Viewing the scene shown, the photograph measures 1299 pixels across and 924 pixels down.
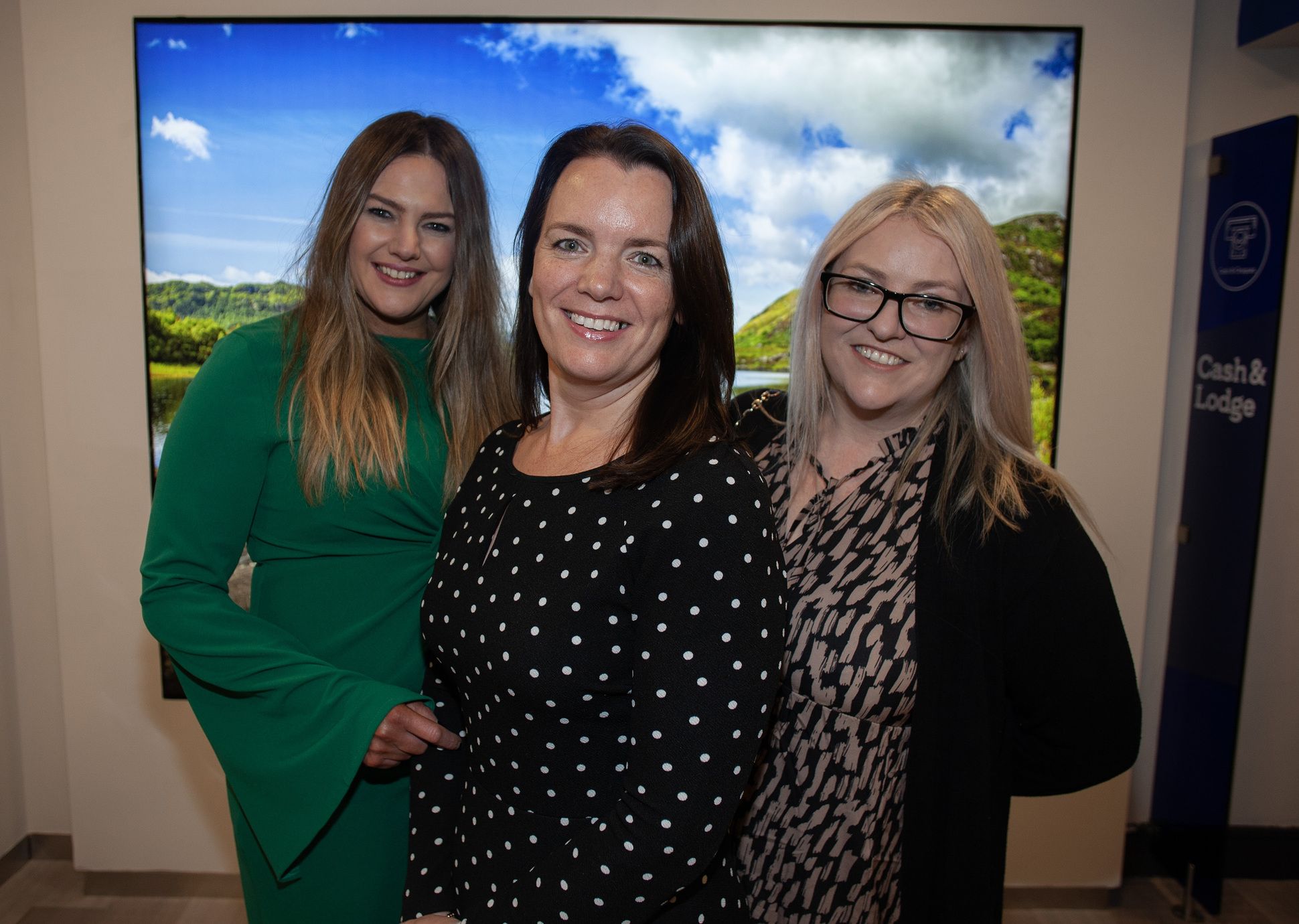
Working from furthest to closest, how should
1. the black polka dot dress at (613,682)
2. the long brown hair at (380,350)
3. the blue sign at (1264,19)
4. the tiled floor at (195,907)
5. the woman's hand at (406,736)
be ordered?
the tiled floor at (195,907)
the blue sign at (1264,19)
the long brown hair at (380,350)
the woman's hand at (406,736)
the black polka dot dress at (613,682)

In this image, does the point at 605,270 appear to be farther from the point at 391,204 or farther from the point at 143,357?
the point at 143,357

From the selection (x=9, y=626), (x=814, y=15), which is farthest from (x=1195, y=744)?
(x=9, y=626)

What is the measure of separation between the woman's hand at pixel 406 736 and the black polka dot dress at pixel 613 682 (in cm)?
11

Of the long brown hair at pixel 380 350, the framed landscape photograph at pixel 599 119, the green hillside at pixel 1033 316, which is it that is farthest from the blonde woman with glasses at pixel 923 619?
the framed landscape photograph at pixel 599 119

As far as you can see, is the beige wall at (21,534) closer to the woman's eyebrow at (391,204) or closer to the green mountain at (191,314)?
the green mountain at (191,314)

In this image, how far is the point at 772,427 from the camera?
1.76m

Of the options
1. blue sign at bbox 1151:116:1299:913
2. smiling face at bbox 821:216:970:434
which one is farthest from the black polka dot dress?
blue sign at bbox 1151:116:1299:913

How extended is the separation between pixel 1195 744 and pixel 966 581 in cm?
205

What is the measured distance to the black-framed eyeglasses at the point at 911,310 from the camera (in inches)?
57.7

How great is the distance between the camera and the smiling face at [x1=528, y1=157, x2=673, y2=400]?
44.3 inches

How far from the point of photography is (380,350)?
166 centimetres

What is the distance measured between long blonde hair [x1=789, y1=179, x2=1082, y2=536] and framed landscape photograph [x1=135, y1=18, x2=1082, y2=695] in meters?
1.26

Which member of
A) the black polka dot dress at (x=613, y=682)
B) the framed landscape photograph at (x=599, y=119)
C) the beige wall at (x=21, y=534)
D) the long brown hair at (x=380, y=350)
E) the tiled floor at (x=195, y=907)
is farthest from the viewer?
the tiled floor at (x=195, y=907)

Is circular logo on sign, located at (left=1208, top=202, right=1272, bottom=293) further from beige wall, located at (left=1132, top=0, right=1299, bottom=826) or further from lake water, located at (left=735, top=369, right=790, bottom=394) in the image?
lake water, located at (left=735, top=369, right=790, bottom=394)
